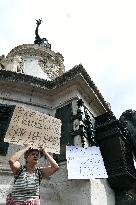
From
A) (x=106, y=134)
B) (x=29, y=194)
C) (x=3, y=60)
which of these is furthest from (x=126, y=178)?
(x=3, y=60)

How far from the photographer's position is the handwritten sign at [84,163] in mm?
7301

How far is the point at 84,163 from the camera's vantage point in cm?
758

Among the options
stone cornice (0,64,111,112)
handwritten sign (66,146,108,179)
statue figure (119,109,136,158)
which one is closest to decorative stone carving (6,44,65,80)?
stone cornice (0,64,111,112)

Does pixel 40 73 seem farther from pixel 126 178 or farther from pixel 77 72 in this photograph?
pixel 126 178

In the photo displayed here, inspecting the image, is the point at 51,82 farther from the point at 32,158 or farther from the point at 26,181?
the point at 26,181

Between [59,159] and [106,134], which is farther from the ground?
[106,134]

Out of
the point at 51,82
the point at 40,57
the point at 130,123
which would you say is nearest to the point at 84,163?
the point at 130,123

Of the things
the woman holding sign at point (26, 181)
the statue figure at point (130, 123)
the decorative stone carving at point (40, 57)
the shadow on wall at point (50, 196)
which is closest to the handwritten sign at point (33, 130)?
the woman holding sign at point (26, 181)

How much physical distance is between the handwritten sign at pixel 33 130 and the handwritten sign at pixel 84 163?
33.9 inches

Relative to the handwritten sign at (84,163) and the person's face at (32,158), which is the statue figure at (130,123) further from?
the person's face at (32,158)

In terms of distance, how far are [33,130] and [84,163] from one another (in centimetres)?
170

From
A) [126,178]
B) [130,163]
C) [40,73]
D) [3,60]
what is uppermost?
[3,60]

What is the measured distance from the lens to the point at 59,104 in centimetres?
964

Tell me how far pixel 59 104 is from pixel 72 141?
165cm
